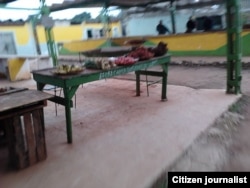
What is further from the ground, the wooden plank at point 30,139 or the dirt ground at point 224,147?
the wooden plank at point 30,139

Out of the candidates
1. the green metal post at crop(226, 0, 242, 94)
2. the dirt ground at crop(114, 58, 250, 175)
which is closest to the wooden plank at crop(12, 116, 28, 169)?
the dirt ground at crop(114, 58, 250, 175)

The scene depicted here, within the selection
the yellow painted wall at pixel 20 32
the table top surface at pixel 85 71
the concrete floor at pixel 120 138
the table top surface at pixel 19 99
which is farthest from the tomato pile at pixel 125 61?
the yellow painted wall at pixel 20 32

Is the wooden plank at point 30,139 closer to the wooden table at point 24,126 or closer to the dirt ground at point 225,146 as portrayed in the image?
the wooden table at point 24,126

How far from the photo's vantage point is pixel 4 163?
2.82 metres

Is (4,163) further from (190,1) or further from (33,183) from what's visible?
(190,1)

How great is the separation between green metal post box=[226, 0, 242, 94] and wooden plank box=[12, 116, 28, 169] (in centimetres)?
381

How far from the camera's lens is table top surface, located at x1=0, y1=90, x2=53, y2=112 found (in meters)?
2.45

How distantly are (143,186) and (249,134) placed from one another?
1.89m

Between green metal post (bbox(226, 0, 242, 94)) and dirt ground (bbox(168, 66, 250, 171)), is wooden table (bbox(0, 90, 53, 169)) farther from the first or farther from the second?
green metal post (bbox(226, 0, 242, 94))

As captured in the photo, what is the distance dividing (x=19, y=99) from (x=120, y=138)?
134 cm

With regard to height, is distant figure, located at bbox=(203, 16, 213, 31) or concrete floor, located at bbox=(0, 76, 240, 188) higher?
distant figure, located at bbox=(203, 16, 213, 31)

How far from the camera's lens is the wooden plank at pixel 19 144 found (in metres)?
2.54

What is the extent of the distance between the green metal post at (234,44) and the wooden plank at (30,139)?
3704mm

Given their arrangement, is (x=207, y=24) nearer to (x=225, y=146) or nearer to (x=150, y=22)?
(x=150, y=22)
